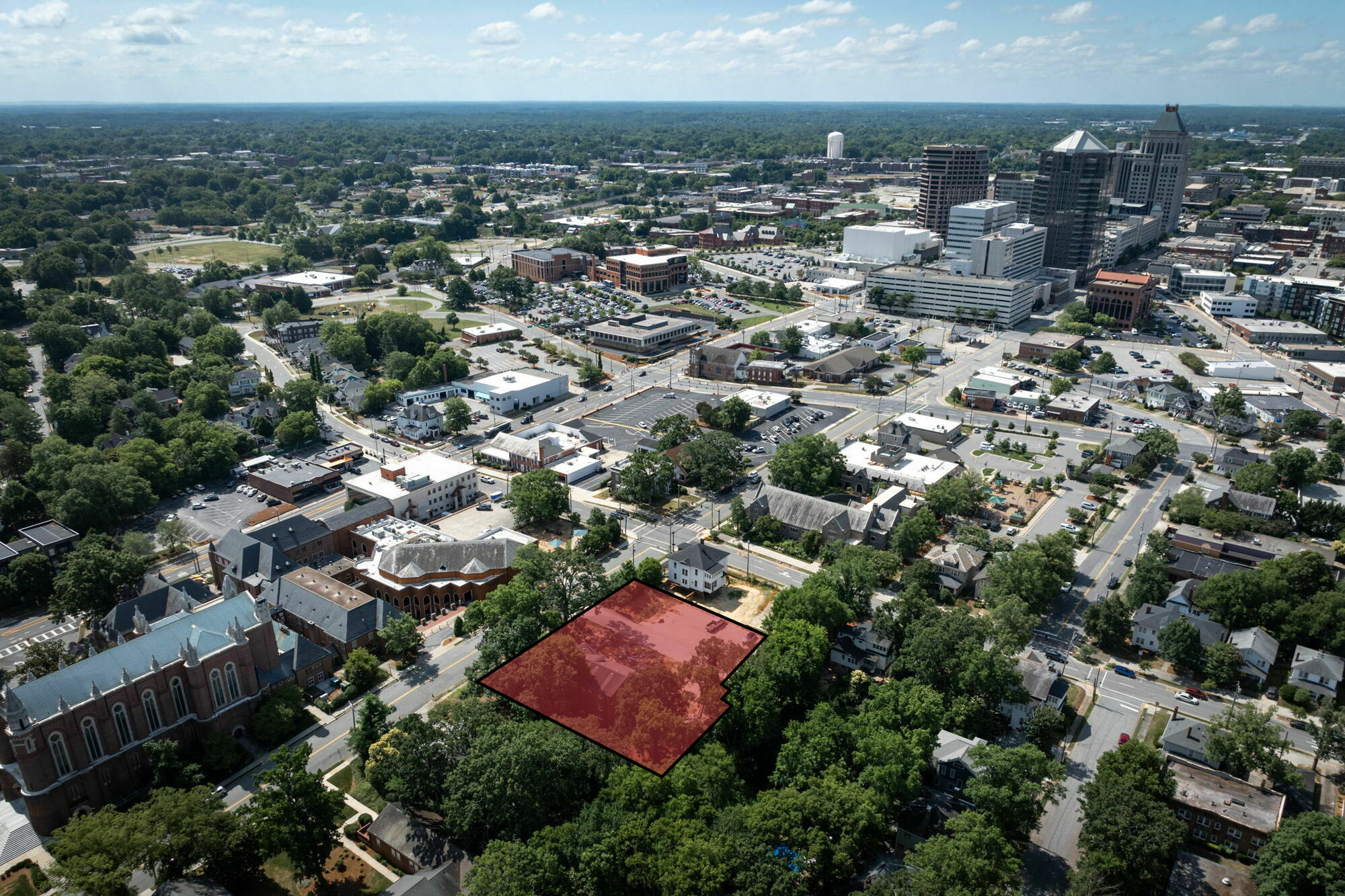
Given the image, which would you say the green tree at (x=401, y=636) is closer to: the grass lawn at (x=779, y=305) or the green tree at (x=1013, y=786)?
the green tree at (x=1013, y=786)

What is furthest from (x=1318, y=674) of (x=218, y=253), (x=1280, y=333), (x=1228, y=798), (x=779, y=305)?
(x=218, y=253)

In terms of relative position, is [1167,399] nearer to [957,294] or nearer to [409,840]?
[957,294]

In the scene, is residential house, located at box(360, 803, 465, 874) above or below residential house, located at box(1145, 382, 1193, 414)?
below

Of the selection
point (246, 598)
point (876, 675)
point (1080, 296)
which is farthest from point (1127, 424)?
point (246, 598)

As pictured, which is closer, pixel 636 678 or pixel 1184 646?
pixel 636 678

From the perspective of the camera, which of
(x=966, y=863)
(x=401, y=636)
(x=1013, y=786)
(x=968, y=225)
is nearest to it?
(x=966, y=863)

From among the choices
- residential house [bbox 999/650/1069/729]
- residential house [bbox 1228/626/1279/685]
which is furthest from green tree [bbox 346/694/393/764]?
residential house [bbox 1228/626/1279/685]

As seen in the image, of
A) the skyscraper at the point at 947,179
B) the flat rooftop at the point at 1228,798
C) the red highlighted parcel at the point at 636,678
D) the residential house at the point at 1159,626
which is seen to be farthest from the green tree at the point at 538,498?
the skyscraper at the point at 947,179

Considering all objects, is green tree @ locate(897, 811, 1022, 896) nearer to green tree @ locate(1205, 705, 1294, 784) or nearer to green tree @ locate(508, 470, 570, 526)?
green tree @ locate(1205, 705, 1294, 784)
